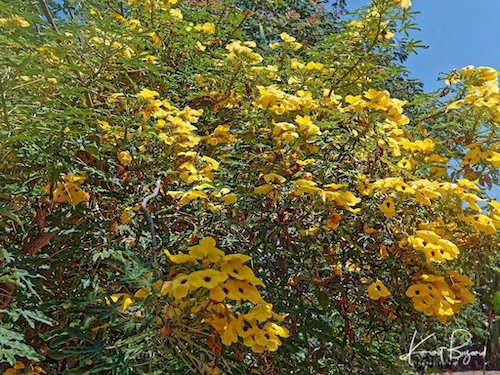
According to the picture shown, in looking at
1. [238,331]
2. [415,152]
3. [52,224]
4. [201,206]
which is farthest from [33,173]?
[415,152]

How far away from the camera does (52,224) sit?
5.01 ft

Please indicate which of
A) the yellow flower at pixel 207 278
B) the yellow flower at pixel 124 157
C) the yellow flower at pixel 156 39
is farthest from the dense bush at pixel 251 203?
the yellow flower at pixel 156 39

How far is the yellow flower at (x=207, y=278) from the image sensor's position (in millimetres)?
928

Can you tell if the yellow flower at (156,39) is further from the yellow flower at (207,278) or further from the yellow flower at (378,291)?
the yellow flower at (207,278)

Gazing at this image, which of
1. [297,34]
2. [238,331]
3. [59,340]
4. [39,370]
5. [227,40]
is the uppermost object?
[297,34]

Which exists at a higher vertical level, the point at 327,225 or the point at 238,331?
the point at 327,225

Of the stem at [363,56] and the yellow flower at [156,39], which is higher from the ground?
the stem at [363,56]

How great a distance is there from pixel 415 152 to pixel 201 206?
599 mm

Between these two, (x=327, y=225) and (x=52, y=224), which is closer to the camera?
(x=327, y=225)

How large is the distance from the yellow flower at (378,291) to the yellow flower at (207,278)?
1.69 ft

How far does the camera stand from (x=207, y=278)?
0.96 meters

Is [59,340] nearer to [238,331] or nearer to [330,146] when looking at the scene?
[238,331]

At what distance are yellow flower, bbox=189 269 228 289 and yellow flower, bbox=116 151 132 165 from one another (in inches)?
26.4

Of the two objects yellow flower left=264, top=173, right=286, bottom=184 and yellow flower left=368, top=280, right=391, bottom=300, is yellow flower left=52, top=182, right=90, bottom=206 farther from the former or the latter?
yellow flower left=368, top=280, right=391, bottom=300
